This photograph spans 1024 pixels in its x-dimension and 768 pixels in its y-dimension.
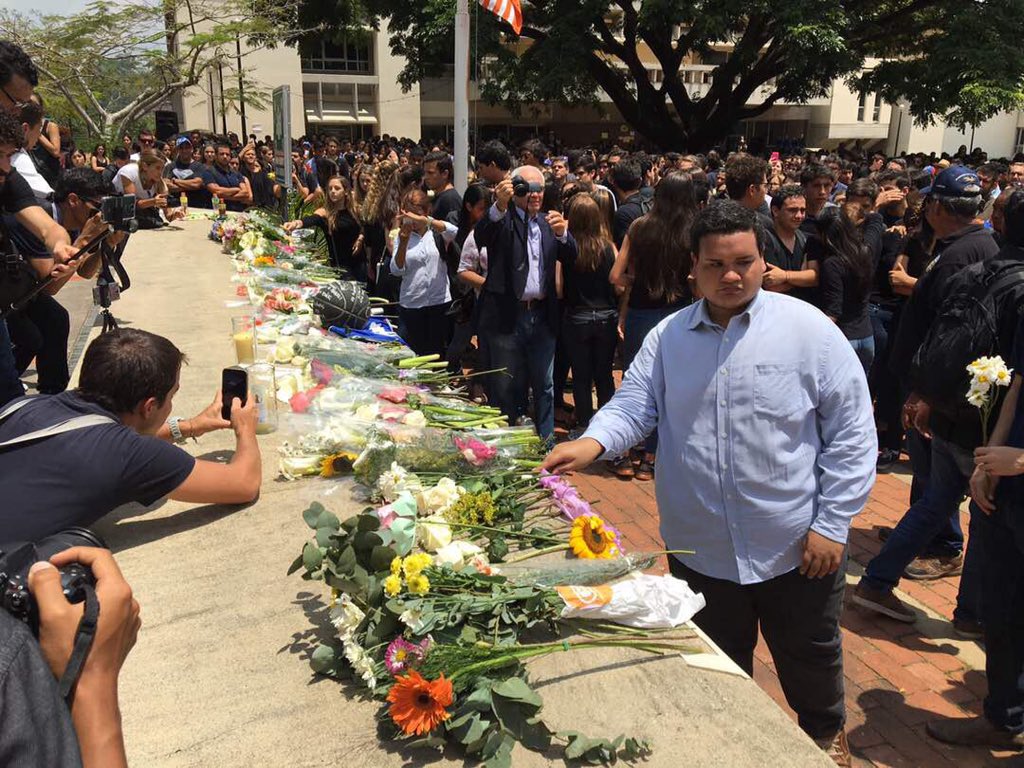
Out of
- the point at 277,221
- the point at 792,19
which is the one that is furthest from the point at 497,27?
the point at 277,221

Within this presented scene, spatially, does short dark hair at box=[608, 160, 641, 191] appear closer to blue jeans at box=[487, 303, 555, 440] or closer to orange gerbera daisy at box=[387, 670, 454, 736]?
blue jeans at box=[487, 303, 555, 440]

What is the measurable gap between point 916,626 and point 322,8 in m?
29.3

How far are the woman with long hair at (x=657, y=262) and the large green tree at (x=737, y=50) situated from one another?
14825 mm

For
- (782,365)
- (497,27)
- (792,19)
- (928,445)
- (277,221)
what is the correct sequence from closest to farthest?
1. (782,365)
2. (928,445)
3. (277,221)
4. (792,19)
5. (497,27)

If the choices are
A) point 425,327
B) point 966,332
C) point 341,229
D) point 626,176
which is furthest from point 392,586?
point 341,229

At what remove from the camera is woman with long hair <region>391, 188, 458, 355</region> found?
5.72 metres

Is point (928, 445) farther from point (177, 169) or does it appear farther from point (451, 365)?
point (177, 169)

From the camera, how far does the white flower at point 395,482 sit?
270 centimetres

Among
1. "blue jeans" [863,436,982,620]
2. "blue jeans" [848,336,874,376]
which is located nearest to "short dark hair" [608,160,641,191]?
"blue jeans" [848,336,874,376]

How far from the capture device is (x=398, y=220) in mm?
6016

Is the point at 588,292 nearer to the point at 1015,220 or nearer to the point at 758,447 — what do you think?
the point at 1015,220

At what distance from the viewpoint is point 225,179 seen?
1172cm

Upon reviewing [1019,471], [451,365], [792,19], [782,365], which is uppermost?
[792,19]

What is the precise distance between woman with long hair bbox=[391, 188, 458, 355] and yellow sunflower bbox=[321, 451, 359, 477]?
281 cm
